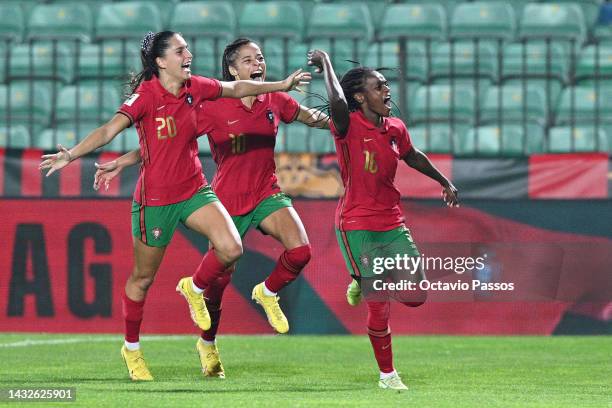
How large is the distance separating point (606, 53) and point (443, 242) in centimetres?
389

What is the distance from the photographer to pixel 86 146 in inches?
309

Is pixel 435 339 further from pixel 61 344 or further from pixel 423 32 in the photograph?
pixel 423 32

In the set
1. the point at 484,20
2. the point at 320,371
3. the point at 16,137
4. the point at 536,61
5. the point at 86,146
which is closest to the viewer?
the point at 86,146

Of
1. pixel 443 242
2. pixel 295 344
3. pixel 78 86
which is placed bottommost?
pixel 295 344

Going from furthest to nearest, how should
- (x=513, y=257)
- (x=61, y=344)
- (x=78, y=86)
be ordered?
(x=78, y=86) < (x=513, y=257) < (x=61, y=344)

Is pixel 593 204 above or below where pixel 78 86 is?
below

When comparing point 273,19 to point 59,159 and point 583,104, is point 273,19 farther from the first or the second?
point 59,159

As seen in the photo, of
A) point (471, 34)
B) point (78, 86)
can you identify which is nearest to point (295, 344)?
point (78, 86)

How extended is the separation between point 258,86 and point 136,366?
6.39ft

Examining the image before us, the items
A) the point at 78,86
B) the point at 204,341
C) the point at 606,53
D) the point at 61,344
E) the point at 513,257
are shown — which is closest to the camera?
the point at 204,341

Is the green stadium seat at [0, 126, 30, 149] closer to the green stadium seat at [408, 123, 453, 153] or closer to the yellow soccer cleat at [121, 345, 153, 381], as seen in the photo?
the green stadium seat at [408, 123, 453, 153]

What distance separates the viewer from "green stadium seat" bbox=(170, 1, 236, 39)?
15539 millimetres

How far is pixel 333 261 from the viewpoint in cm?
1252

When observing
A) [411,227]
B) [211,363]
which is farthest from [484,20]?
[211,363]
